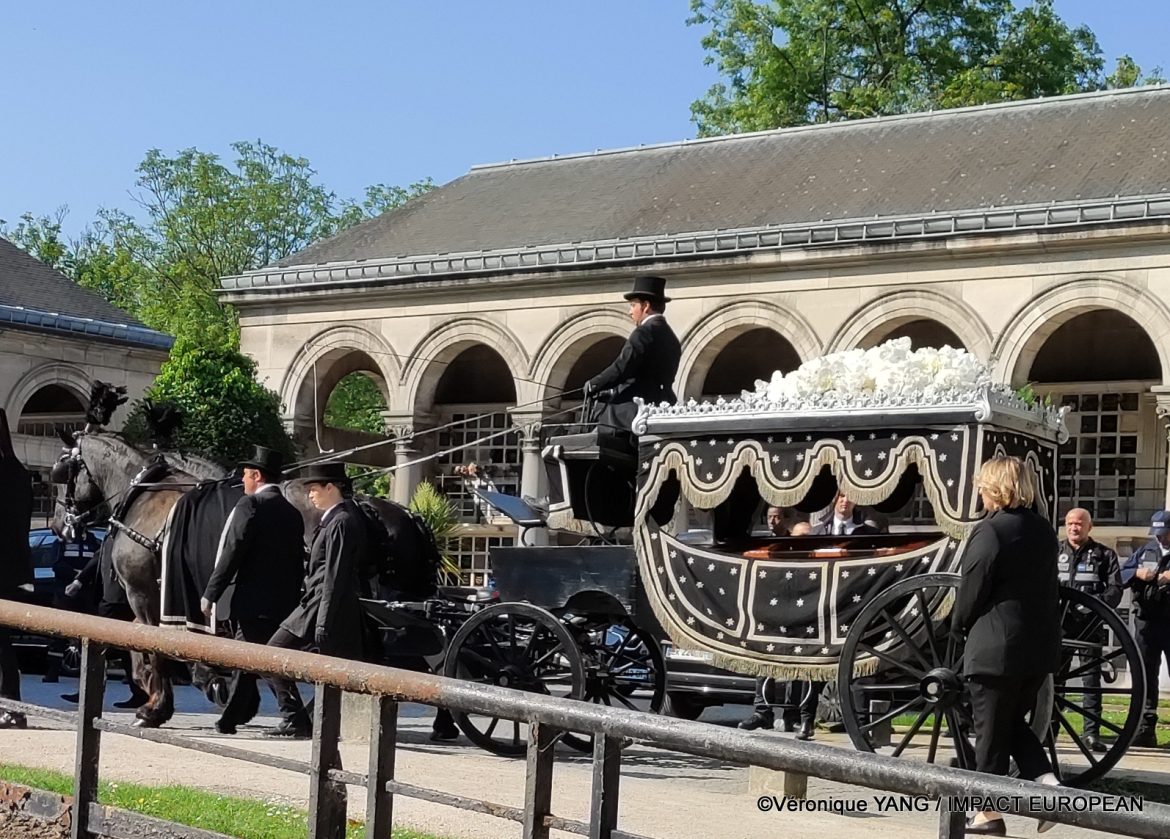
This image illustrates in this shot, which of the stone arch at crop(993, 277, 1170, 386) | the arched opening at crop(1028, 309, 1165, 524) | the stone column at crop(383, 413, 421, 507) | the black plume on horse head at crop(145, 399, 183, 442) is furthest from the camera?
the stone column at crop(383, 413, 421, 507)

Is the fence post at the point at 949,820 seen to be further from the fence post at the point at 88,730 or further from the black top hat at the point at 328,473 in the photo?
the black top hat at the point at 328,473

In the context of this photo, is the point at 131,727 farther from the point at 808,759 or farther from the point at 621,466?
the point at 621,466

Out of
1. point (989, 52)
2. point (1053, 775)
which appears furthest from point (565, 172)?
point (1053, 775)

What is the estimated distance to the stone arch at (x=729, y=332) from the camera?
92.3ft

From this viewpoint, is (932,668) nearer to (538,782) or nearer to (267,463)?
(538,782)

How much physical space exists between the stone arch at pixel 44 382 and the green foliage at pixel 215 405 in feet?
20.0

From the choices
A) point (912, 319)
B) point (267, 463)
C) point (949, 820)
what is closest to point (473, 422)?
point (912, 319)

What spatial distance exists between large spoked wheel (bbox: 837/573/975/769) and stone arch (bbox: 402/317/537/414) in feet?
72.8

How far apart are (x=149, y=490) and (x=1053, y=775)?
6.75m

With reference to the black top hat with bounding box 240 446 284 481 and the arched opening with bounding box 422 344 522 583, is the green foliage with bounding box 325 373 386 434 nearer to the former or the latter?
the arched opening with bounding box 422 344 522 583

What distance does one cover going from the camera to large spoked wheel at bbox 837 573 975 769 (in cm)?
806

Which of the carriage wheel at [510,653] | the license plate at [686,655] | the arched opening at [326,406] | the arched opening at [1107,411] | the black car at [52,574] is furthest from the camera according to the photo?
the arched opening at [326,406]

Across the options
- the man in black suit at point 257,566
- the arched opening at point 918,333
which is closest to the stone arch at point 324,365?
the arched opening at point 918,333

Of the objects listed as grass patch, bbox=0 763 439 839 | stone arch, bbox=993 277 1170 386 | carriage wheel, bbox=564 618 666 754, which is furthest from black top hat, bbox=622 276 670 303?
stone arch, bbox=993 277 1170 386
